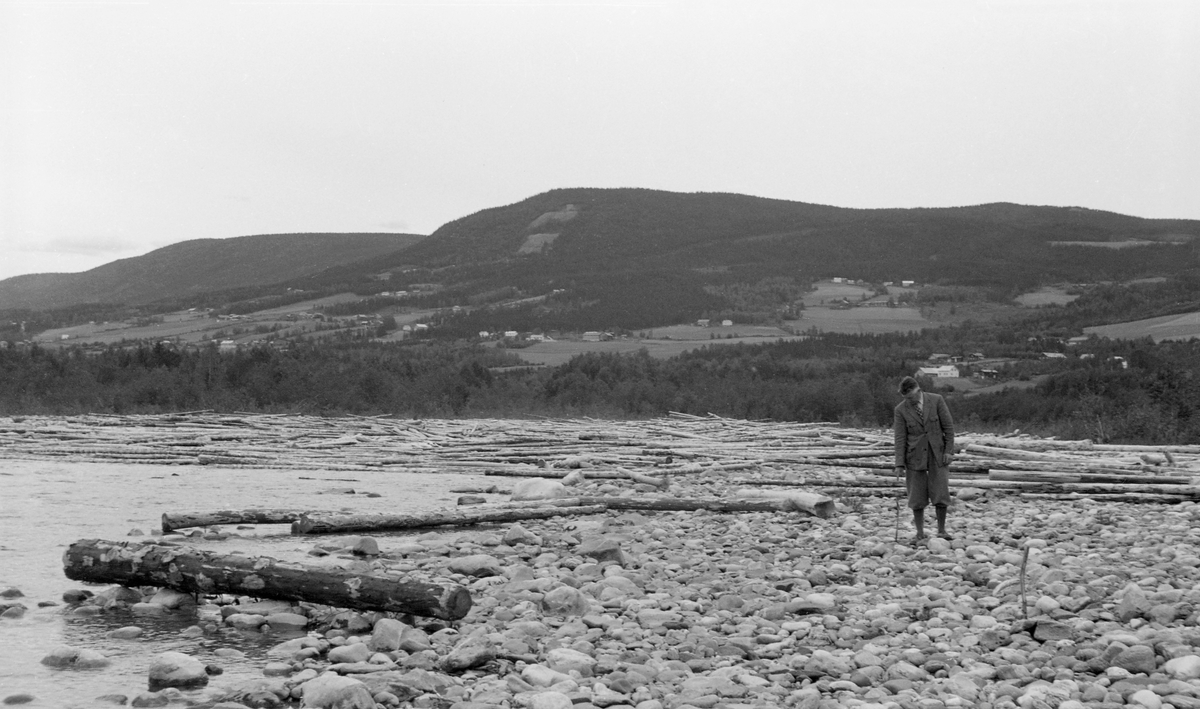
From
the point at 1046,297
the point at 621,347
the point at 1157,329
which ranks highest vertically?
the point at 1046,297

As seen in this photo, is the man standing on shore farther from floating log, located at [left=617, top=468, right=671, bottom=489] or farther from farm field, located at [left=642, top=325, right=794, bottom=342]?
farm field, located at [left=642, top=325, right=794, bottom=342]

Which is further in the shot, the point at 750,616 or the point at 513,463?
the point at 513,463

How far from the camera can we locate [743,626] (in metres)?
5.73

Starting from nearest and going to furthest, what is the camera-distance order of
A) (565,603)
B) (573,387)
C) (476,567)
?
(565,603), (476,567), (573,387)

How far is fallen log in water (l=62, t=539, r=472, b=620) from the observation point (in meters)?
5.92

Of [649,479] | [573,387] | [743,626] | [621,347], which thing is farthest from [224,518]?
[621,347]

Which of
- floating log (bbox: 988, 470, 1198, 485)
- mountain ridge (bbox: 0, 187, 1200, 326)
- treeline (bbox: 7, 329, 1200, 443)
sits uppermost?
mountain ridge (bbox: 0, 187, 1200, 326)

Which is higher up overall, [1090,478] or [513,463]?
[1090,478]

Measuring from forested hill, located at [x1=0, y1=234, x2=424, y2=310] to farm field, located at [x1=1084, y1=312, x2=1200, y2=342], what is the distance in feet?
260

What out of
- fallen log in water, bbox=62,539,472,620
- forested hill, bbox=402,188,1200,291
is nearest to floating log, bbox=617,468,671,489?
fallen log in water, bbox=62,539,472,620

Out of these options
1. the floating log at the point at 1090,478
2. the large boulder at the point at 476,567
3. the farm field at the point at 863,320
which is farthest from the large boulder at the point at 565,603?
the farm field at the point at 863,320

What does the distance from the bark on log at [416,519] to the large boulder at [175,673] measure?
413 cm

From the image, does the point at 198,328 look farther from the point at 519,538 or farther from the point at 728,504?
the point at 519,538

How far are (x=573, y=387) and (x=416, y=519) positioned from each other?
985 inches
